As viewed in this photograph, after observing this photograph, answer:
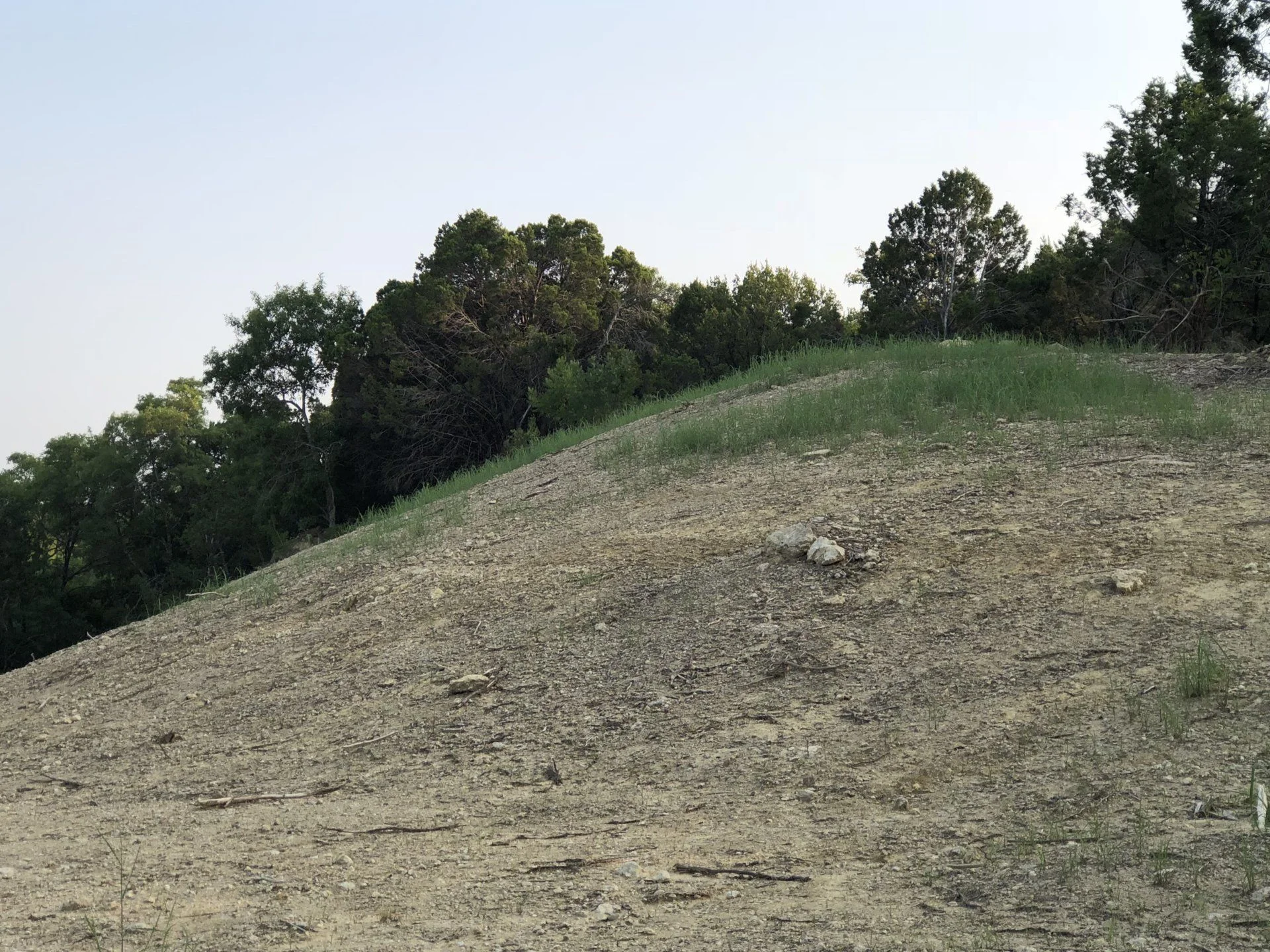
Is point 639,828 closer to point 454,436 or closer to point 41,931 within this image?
point 41,931

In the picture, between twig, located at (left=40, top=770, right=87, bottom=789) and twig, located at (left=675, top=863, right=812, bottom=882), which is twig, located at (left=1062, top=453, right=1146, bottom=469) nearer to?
twig, located at (left=675, top=863, right=812, bottom=882)

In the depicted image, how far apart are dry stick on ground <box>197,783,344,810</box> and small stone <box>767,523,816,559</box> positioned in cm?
284

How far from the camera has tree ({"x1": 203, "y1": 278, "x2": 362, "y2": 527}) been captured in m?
28.8

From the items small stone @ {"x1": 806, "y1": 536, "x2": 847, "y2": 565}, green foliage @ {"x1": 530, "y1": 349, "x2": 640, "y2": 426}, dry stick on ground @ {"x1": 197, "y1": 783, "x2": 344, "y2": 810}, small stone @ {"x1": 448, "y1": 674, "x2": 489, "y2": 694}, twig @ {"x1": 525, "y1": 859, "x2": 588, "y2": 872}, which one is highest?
green foliage @ {"x1": 530, "y1": 349, "x2": 640, "y2": 426}

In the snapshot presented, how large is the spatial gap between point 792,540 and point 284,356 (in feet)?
81.5

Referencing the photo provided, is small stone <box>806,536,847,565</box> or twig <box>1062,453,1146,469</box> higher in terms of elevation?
twig <box>1062,453,1146,469</box>

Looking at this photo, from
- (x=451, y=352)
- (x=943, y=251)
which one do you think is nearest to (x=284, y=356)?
(x=451, y=352)

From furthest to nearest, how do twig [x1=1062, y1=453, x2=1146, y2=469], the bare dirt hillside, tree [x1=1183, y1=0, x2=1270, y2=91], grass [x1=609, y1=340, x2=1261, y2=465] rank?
tree [x1=1183, y1=0, x2=1270, y2=91]
grass [x1=609, y1=340, x2=1261, y2=465]
twig [x1=1062, y1=453, x2=1146, y2=469]
the bare dirt hillside

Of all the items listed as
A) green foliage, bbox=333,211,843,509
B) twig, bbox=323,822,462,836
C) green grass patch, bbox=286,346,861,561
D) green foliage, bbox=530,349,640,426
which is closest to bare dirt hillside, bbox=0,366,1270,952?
twig, bbox=323,822,462,836

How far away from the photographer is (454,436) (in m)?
26.8

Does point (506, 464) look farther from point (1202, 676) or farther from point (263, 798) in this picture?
point (1202, 676)

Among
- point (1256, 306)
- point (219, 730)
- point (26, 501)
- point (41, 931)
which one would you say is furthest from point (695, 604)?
point (26, 501)

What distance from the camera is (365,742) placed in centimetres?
545

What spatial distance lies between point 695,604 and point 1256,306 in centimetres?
1669
